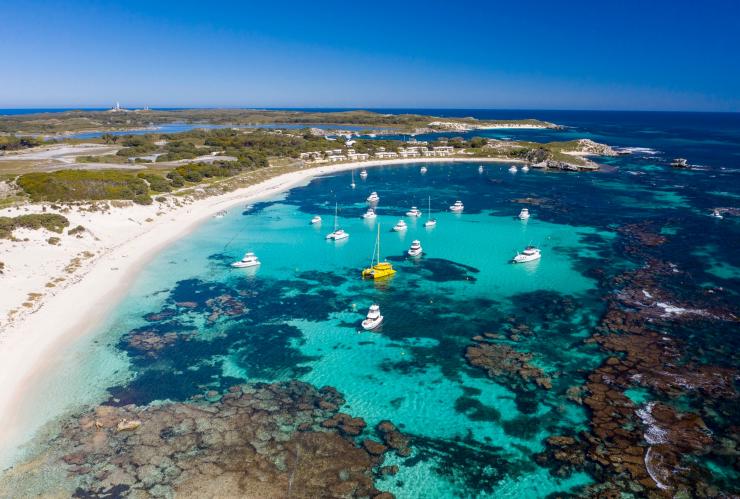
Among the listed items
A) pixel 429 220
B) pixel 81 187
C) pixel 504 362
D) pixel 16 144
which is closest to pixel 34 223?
pixel 81 187

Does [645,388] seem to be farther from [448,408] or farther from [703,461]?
[448,408]

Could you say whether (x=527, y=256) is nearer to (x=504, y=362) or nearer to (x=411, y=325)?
(x=411, y=325)

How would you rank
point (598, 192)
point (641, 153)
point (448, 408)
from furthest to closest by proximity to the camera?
1. point (641, 153)
2. point (598, 192)
3. point (448, 408)

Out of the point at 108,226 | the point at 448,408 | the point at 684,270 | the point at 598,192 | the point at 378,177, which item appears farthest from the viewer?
the point at 378,177

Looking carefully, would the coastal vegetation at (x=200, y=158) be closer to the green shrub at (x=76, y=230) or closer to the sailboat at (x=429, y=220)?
the green shrub at (x=76, y=230)

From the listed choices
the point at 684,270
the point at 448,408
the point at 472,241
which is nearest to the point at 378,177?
the point at 472,241

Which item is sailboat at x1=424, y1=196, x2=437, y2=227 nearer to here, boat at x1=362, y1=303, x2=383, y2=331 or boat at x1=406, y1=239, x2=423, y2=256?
boat at x1=406, y1=239, x2=423, y2=256

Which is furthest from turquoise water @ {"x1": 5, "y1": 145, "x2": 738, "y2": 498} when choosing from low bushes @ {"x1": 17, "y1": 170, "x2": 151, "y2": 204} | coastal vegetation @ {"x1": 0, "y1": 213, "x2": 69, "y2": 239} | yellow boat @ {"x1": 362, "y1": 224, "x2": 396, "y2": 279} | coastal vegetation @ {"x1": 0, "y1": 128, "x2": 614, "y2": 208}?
coastal vegetation @ {"x1": 0, "y1": 128, "x2": 614, "y2": 208}
